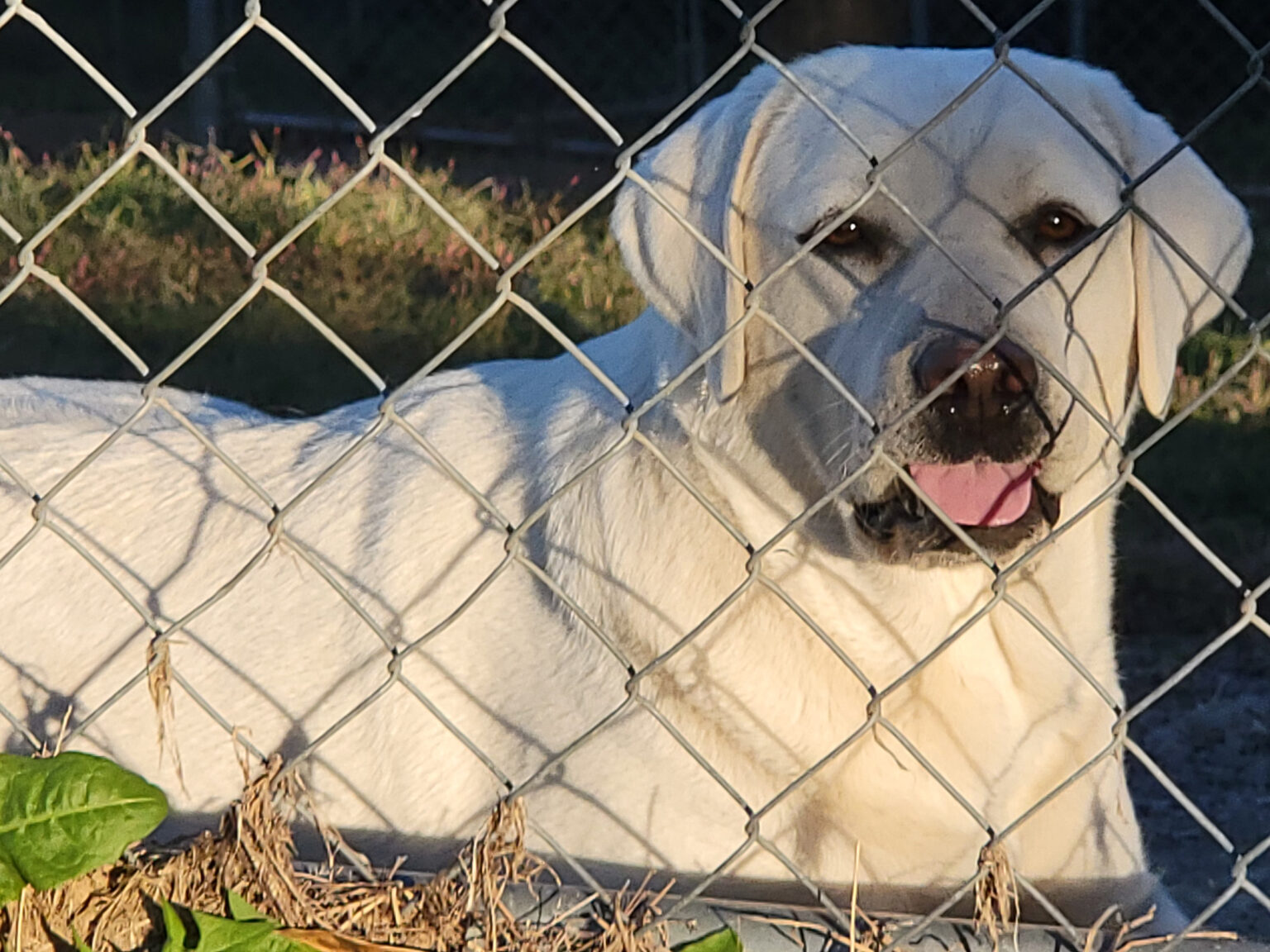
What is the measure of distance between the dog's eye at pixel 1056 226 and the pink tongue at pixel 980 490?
35cm

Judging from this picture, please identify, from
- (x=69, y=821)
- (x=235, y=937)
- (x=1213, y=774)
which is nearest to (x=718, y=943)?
(x=235, y=937)

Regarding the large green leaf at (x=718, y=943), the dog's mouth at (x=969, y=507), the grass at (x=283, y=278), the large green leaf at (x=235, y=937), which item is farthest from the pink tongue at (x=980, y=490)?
the grass at (x=283, y=278)

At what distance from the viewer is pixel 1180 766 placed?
384cm

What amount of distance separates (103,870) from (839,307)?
4.15 ft

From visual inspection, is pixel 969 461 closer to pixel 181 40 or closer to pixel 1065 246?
pixel 1065 246

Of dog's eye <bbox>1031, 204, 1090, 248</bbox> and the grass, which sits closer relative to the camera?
dog's eye <bbox>1031, 204, 1090, 248</bbox>

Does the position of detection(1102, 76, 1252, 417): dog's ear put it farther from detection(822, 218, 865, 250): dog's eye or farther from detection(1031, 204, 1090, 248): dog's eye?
detection(822, 218, 865, 250): dog's eye

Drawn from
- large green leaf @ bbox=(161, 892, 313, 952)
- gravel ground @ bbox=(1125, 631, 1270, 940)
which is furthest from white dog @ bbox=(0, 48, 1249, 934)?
gravel ground @ bbox=(1125, 631, 1270, 940)

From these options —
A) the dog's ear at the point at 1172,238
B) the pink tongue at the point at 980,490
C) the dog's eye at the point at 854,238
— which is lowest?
the pink tongue at the point at 980,490

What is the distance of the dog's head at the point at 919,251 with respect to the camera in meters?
2.31

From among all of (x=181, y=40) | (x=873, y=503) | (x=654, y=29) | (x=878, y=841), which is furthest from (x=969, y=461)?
(x=181, y=40)

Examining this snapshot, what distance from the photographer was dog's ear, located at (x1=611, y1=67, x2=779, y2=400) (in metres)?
2.39

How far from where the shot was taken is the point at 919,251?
2.36 m

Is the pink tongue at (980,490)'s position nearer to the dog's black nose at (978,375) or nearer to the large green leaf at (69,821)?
the dog's black nose at (978,375)
